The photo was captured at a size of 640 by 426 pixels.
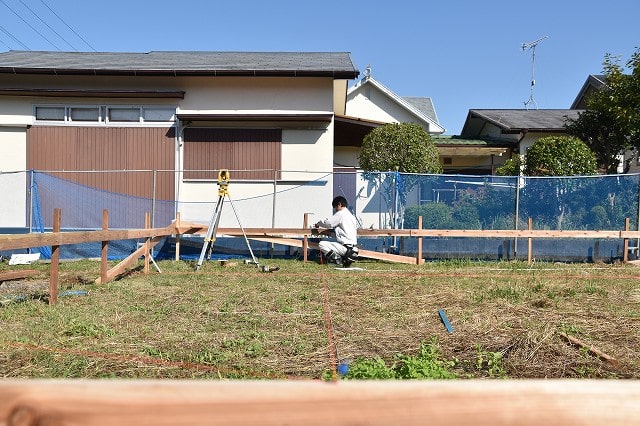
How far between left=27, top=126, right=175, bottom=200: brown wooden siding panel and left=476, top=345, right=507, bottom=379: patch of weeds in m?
12.4

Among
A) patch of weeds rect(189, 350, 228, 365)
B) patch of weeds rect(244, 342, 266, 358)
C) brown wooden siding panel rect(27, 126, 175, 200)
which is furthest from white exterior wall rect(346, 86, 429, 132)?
patch of weeds rect(189, 350, 228, 365)

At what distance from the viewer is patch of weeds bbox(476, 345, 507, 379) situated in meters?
4.00

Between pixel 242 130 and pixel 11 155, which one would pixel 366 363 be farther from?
pixel 11 155

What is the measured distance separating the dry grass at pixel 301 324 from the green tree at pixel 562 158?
25.6 feet

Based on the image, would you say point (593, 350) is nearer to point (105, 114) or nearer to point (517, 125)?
point (105, 114)

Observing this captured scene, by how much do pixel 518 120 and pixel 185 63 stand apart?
14.8 meters

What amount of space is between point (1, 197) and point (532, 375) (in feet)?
42.3

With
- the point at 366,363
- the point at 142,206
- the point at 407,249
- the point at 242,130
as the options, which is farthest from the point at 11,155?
the point at 366,363

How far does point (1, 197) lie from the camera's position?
13.2 metres

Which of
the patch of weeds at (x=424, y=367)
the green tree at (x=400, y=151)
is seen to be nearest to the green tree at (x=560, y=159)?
the green tree at (x=400, y=151)

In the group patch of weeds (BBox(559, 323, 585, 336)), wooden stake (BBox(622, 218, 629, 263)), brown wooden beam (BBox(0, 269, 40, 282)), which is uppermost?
wooden stake (BBox(622, 218, 629, 263))

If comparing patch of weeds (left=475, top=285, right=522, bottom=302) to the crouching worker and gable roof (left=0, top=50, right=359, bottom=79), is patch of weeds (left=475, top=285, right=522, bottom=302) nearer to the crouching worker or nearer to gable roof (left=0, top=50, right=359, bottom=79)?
the crouching worker

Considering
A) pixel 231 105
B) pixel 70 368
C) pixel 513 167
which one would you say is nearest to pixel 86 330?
pixel 70 368

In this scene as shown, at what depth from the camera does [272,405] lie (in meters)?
0.99
